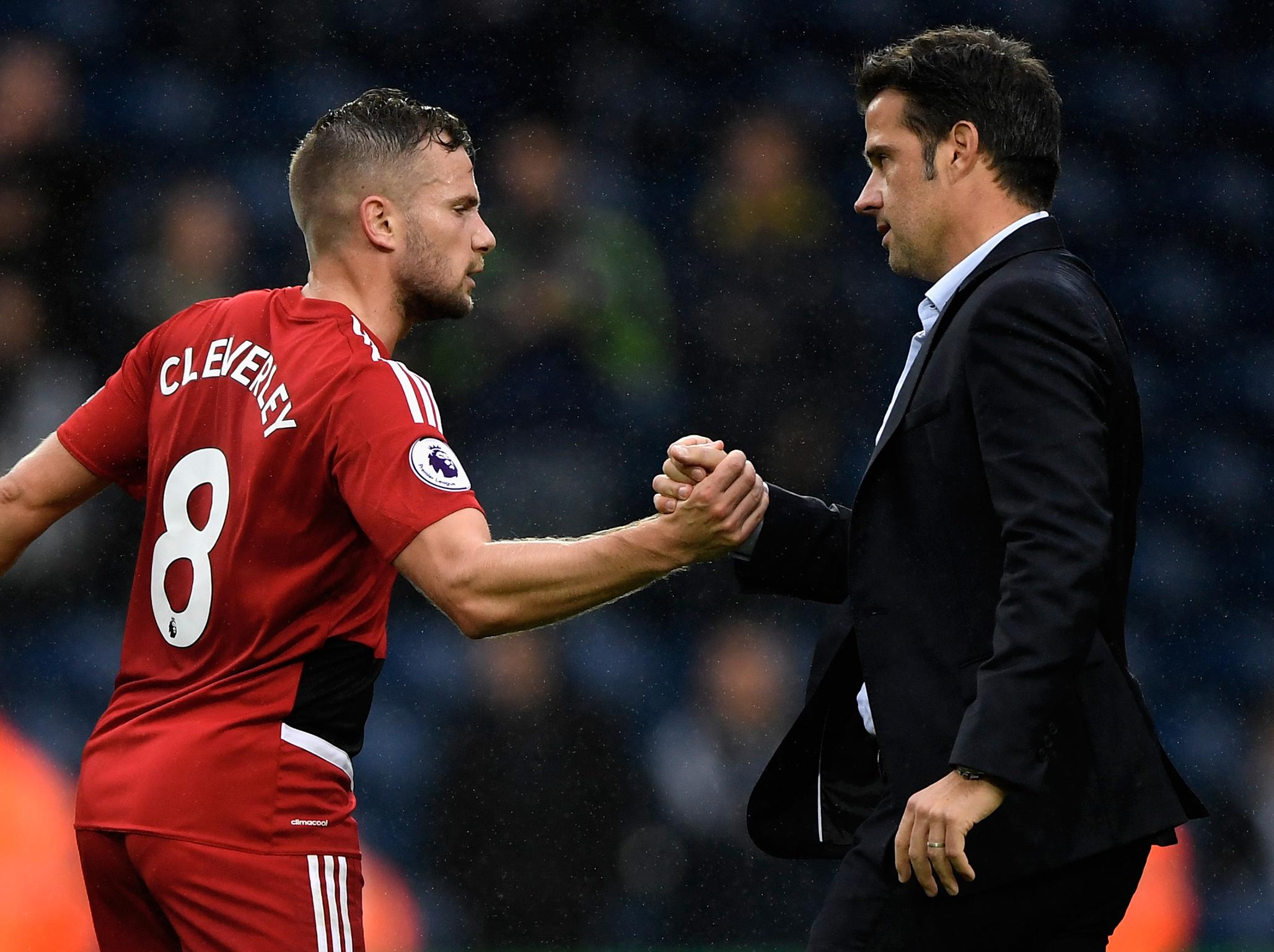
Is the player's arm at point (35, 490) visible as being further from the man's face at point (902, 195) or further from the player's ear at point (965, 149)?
the player's ear at point (965, 149)

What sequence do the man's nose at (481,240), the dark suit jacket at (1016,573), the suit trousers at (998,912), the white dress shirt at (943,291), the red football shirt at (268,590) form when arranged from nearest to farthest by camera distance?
the dark suit jacket at (1016,573), the suit trousers at (998,912), the red football shirt at (268,590), the white dress shirt at (943,291), the man's nose at (481,240)

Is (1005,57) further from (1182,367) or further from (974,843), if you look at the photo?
(1182,367)

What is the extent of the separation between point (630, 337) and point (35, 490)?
9.18ft

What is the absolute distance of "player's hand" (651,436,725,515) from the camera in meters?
1.93

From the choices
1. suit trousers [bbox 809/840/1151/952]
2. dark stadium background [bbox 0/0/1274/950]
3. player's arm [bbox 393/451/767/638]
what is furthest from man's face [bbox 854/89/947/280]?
dark stadium background [bbox 0/0/1274/950]

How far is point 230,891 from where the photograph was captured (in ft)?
5.81

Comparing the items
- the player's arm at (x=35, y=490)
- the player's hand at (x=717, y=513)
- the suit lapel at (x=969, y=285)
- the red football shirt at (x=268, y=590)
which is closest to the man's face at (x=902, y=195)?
the suit lapel at (x=969, y=285)

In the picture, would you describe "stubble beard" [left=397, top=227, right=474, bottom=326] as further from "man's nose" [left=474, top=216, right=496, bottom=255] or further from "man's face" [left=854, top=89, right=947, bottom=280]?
"man's face" [left=854, top=89, right=947, bottom=280]

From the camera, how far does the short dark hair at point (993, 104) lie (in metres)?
2.02

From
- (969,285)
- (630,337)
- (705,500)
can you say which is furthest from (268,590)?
(630,337)

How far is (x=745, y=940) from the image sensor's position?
14.0ft

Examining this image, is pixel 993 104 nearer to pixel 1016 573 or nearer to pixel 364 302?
pixel 1016 573

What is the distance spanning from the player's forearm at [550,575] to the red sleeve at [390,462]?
0.28 ft

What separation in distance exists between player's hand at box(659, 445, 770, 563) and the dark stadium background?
2531 millimetres
